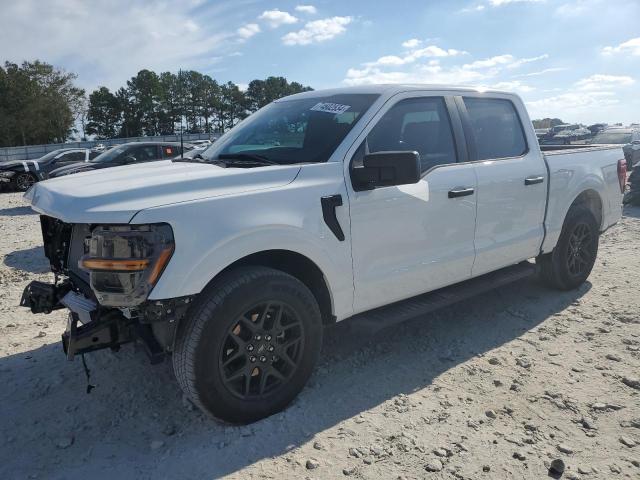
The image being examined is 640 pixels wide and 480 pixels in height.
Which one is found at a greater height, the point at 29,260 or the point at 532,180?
the point at 532,180

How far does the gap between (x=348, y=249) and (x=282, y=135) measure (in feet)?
3.51

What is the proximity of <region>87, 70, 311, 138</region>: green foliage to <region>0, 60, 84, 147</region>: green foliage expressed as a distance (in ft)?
40.2

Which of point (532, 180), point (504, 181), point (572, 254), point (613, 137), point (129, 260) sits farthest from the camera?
point (613, 137)

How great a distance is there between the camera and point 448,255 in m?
3.79

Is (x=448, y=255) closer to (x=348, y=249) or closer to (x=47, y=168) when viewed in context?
(x=348, y=249)

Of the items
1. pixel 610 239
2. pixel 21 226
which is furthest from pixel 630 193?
pixel 21 226

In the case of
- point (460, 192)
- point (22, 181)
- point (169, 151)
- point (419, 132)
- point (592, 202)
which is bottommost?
point (22, 181)

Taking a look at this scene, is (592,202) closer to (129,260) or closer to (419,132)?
(419,132)

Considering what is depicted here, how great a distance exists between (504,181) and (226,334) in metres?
2.64

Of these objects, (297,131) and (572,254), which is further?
(572,254)

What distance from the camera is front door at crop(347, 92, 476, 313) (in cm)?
328

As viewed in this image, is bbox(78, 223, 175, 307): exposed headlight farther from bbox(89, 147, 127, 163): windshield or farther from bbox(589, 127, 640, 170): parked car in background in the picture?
bbox(589, 127, 640, 170): parked car in background

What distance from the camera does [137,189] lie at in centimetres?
265

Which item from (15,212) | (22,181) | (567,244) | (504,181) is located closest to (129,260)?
(504,181)
